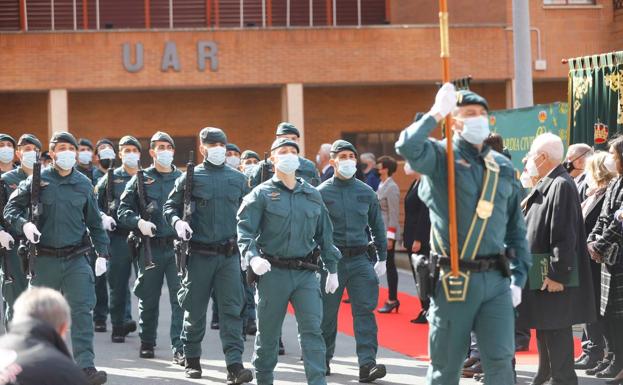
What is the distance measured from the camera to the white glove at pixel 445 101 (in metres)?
7.08

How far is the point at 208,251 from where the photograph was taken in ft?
36.2

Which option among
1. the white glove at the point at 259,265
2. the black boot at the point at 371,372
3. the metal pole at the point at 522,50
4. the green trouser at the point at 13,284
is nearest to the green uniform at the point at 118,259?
the green trouser at the point at 13,284

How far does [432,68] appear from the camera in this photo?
2786cm

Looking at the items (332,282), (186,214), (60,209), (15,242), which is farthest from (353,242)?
(15,242)

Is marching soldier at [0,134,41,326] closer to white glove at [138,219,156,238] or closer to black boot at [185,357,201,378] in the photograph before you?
white glove at [138,219,156,238]

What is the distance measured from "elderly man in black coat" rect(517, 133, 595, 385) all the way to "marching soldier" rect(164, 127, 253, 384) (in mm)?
2706

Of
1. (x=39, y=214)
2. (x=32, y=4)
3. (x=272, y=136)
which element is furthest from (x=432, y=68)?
(x=39, y=214)

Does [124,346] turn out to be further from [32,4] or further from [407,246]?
[32,4]

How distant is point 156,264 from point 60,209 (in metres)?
1.81

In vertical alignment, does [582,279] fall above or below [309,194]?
below

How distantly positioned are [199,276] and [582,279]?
11.2 feet

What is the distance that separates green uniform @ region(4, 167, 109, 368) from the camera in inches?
420

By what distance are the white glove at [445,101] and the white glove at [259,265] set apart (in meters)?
2.67

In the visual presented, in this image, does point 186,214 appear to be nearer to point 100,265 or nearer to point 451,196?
point 100,265
